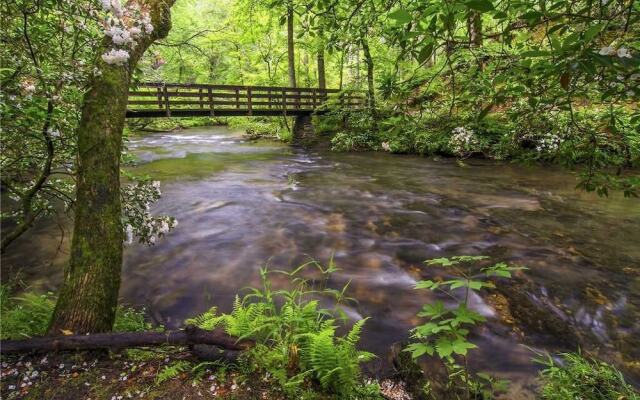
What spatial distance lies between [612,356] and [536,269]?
193 centimetres

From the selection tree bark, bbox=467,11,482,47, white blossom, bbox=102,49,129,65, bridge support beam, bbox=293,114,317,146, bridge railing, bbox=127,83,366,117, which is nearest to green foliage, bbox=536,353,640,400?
tree bark, bbox=467,11,482,47

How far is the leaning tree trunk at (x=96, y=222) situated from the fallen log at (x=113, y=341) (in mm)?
141

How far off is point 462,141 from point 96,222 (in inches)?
509

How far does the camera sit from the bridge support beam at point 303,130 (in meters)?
21.7

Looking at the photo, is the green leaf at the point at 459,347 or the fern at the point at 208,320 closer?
the green leaf at the point at 459,347

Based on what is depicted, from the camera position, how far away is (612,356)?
3.83 meters

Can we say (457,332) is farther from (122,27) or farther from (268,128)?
(268,128)

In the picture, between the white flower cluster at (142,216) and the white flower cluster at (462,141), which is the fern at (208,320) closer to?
the white flower cluster at (142,216)

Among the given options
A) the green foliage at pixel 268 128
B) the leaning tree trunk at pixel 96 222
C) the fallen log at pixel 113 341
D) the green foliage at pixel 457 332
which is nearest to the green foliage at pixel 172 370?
the fallen log at pixel 113 341

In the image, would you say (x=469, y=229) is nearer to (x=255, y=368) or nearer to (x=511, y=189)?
(x=511, y=189)

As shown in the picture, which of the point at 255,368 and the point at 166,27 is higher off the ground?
the point at 166,27

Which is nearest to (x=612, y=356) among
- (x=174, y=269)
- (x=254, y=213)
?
(x=174, y=269)

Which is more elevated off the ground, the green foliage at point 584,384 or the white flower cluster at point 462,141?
the white flower cluster at point 462,141

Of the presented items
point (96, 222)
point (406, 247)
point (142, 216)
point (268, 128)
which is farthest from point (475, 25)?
point (268, 128)
